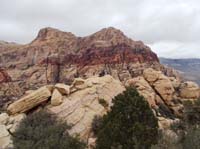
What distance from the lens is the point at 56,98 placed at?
4628 cm

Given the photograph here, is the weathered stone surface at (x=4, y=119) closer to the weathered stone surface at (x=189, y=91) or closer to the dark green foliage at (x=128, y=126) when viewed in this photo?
the dark green foliage at (x=128, y=126)

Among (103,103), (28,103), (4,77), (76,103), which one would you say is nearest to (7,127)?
(28,103)

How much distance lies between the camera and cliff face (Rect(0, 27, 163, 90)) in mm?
117188

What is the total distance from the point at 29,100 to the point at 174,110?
24.1 m

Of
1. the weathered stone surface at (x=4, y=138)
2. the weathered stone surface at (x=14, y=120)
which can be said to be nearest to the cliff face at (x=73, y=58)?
the weathered stone surface at (x=14, y=120)

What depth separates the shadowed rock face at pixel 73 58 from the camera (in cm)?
11719

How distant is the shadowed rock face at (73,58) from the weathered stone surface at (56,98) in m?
59.4

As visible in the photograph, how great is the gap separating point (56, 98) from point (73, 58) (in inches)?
3240

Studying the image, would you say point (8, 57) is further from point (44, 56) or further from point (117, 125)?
point (117, 125)

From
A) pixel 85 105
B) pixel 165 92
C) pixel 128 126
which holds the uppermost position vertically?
pixel 128 126

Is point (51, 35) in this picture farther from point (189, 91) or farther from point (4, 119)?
point (4, 119)

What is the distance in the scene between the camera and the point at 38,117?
3884 cm

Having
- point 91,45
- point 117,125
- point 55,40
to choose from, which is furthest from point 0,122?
point 55,40

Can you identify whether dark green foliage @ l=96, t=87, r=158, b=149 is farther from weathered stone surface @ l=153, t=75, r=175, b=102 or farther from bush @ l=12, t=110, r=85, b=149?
weathered stone surface @ l=153, t=75, r=175, b=102
